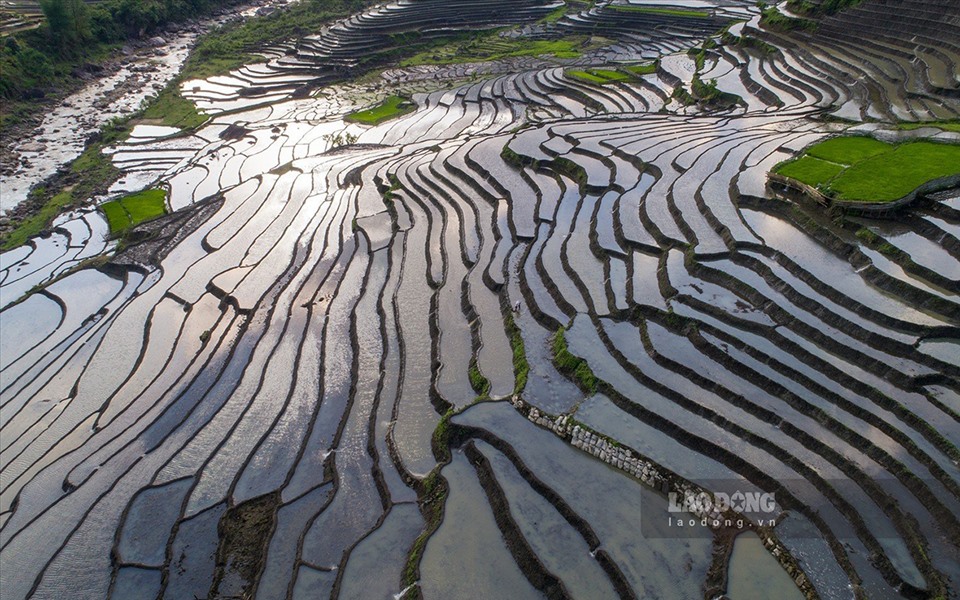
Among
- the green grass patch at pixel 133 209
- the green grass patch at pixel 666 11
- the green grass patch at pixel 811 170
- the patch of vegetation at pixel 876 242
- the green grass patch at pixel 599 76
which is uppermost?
the green grass patch at pixel 666 11

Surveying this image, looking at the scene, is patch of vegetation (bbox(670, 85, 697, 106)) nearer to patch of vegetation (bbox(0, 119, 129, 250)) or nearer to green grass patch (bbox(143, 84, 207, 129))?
green grass patch (bbox(143, 84, 207, 129))

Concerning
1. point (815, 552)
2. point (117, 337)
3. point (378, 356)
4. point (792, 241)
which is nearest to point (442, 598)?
point (815, 552)

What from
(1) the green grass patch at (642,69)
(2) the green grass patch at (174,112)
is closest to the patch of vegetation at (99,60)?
(2) the green grass patch at (174,112)

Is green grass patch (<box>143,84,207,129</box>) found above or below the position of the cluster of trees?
below

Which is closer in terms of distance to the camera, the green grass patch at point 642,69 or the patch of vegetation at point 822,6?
the patch of vegetation at point 822,6

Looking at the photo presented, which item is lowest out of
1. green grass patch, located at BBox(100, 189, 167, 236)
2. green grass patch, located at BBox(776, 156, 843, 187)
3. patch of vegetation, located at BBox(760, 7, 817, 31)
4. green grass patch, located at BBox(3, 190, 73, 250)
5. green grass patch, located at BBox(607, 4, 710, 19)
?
green grass patch, located at BBox(3, 190, 73, 250)

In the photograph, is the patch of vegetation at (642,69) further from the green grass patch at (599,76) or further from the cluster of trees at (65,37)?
the cluster of trees at (65,37)

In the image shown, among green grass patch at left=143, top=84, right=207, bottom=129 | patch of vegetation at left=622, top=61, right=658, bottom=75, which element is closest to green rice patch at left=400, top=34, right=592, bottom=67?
patch of vegetation at left=622, top=61, right=658, bottom=75
